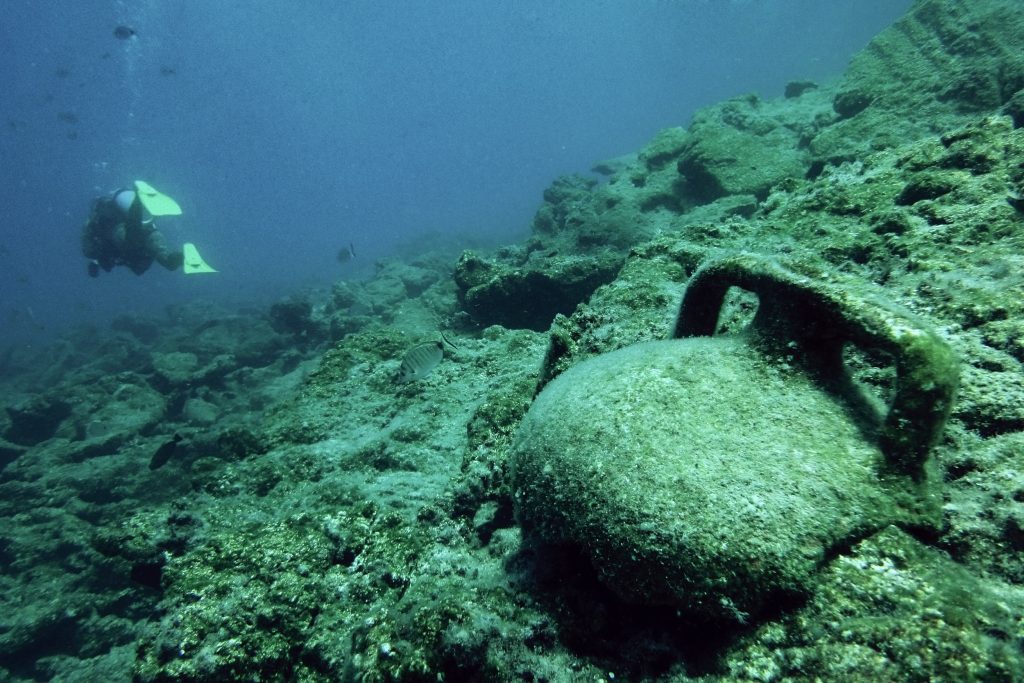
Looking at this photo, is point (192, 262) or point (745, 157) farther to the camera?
point (192, 262)

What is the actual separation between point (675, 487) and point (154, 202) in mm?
14393

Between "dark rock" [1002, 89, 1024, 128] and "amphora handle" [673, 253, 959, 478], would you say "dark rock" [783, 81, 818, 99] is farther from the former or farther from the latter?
"amphora handle" [673, 253, 959, 478]

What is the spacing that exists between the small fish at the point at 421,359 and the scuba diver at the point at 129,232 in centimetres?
973

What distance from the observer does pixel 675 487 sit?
5.88 feet

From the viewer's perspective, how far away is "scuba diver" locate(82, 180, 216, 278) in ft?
38.0

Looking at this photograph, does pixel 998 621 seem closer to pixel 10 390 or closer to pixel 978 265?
pixel 978 265

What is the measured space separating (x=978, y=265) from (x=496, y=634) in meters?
3.35

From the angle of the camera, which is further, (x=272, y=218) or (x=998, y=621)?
(x=272, y=218)

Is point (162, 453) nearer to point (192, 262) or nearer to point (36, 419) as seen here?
point (192, 262)

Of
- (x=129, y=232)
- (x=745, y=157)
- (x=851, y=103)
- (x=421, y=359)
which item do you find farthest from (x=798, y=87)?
(x=129, y=232)

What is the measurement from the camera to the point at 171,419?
38.3 feet

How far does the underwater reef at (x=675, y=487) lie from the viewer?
5.43 feet

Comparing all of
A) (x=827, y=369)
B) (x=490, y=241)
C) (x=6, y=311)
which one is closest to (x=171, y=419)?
(x=827, y=369)

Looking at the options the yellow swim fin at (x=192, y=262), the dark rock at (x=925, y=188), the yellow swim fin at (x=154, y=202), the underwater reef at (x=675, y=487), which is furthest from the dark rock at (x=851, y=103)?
the yellow swim fin at (x=154, y=202)
